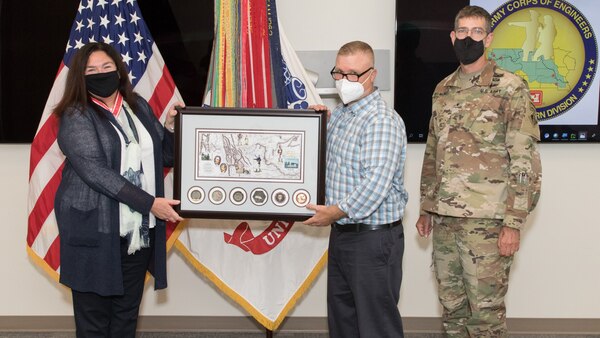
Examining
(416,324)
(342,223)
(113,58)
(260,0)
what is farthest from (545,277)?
(113,58)

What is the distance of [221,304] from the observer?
142 inches

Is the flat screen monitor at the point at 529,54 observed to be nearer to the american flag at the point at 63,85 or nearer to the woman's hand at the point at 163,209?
the american flag at the point at 63,85

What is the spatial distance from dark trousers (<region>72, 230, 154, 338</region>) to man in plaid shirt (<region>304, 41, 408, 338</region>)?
761 millimetres

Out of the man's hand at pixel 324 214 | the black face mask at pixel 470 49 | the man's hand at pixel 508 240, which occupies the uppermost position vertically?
the black face mask at pixel 470 49

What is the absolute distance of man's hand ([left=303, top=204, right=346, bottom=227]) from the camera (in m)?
2.39

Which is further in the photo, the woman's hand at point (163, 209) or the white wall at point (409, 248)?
the white wall at point (409, 248)

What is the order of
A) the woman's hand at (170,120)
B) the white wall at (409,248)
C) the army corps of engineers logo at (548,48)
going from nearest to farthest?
the woman's hand at (170,120) → the army corps of engineers logo at (548,48) → the white wall at (409,248)

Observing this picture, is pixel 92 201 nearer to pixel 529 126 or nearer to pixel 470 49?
pixel 470 49

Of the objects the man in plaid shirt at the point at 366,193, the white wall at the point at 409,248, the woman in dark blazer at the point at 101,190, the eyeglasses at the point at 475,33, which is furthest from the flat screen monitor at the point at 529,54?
the woman in dark blazer at the point at 101,190

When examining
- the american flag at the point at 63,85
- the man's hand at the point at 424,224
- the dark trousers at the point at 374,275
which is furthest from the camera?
the american flag at the point at 63,85

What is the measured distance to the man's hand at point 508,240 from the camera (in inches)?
→ 95.8

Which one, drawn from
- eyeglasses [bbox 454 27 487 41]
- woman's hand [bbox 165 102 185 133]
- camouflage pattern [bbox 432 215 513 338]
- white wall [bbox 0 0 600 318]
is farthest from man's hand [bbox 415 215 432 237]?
woman's hand [bbox 165 102 185 133]

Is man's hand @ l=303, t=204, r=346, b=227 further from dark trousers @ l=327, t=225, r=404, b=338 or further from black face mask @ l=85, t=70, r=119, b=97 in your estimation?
black face mask @ l=85, t=70, r=119, b=97

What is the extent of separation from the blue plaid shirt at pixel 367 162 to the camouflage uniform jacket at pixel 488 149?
0.24m
